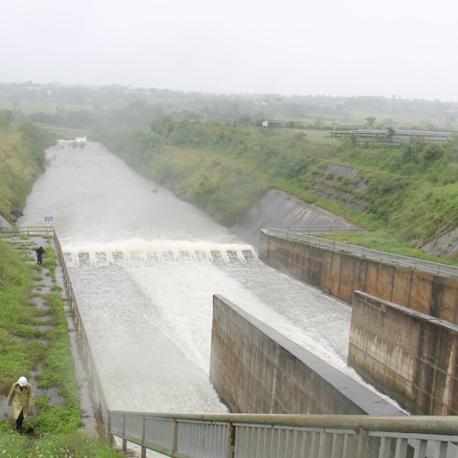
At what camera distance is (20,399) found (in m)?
9.18

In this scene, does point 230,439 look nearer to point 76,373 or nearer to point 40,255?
point 76,373

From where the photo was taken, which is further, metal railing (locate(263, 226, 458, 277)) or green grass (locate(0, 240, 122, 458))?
metal railing (locate(263, 226, 458, 277))

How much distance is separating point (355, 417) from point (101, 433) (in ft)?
22.4

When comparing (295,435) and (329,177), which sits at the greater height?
(329,177)

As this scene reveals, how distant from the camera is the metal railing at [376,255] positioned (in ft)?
59.5

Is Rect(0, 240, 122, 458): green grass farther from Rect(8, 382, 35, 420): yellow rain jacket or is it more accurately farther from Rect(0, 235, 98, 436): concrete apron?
Rect(8, 382, 35, 420): yellow rain jacket

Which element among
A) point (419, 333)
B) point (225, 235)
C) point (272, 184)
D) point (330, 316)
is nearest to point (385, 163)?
point (272, 184)

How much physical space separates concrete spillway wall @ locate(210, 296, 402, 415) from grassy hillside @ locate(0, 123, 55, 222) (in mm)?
25038

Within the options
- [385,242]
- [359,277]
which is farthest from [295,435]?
[385,242]

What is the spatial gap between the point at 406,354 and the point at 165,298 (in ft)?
38.2

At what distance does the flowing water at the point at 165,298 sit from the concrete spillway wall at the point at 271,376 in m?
1.11

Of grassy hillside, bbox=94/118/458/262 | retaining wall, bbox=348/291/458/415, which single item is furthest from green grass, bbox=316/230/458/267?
retaining wall, bbox=348/291/458/415

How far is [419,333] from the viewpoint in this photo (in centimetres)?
1423

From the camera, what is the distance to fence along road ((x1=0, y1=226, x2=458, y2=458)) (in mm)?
3383
